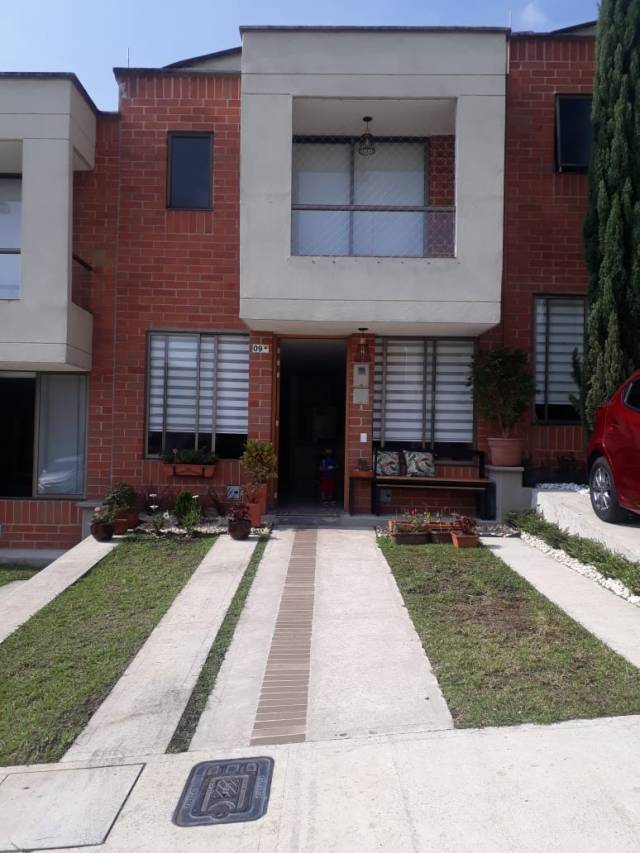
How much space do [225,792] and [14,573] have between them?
6.89 metres

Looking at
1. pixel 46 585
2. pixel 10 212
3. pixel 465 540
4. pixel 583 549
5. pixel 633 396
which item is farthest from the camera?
pixel 10 212

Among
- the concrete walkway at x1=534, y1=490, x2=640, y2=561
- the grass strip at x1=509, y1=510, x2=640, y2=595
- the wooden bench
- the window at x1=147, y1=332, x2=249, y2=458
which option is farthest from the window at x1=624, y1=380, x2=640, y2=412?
the window at x1=147, y1=332, x2=249, y2=458

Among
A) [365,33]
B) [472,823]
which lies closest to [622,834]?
[472,823]

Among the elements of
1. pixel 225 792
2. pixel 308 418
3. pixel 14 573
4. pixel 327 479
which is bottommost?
pixel 14 573

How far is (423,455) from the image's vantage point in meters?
10.2

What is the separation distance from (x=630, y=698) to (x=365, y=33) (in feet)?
28.4

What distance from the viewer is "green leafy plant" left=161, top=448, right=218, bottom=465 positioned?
32.8 feet

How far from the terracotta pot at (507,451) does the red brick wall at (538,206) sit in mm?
547

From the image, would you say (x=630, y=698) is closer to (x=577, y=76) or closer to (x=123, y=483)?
(x=123, y=483)

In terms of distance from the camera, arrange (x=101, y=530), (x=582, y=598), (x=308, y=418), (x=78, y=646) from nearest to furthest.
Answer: (x=78, y=646)
(x=582, y=598)
(x=101, y=530)
(x=308, y=418)

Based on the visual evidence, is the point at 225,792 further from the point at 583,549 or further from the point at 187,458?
the point at 187,458

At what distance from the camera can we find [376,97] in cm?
918

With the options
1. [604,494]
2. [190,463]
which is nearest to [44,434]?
[190,463]

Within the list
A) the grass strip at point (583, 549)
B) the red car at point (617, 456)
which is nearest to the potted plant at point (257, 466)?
the grass strip at point (583, 549)
